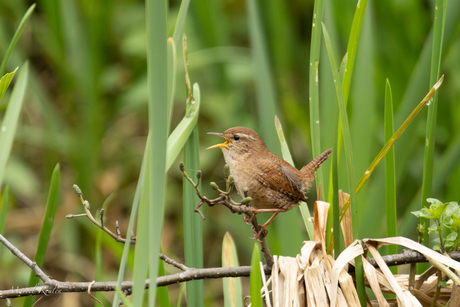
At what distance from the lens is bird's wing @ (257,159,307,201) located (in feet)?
5.72

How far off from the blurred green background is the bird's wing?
0.56 m

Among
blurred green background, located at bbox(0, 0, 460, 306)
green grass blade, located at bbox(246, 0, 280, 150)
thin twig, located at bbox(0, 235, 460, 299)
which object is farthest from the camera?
blurred green background, located at bbox(0, 0, 460, 306)

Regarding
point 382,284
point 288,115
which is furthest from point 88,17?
point 382,284

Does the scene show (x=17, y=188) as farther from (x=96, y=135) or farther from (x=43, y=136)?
(x=96, y=135)

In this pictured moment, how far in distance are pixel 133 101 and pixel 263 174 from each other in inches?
64.5

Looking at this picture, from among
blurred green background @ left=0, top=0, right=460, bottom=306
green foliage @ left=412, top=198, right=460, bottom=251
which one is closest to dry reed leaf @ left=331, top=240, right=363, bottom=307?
green foliage @ left=412, top=198, right=460, bottom=251

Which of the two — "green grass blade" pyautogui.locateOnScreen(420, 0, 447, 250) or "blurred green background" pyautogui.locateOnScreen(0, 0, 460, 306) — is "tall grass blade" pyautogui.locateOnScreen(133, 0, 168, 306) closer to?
"green grass blade" pyautogui.locateOnScreen(420, 0, 447, 250)

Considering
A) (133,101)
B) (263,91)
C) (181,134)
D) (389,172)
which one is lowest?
(389,172)

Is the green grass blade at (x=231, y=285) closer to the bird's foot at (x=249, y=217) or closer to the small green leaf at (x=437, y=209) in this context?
the bird's foot at (x=249, y=217)

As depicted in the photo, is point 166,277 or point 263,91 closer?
point 166,277

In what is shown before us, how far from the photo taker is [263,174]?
1.83 metres

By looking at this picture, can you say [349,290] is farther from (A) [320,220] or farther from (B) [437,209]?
(B) [437,209]

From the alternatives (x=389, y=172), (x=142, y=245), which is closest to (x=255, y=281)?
(x=142, y=245)

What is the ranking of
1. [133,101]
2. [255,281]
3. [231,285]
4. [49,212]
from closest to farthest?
[255,281] < [49,212] < [231,285] < [133,101]
